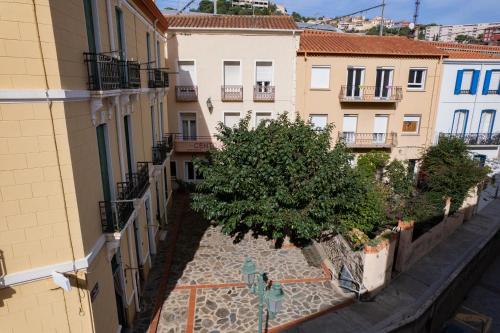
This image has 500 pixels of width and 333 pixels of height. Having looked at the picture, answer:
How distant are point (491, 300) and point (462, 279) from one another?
2198 millimetres

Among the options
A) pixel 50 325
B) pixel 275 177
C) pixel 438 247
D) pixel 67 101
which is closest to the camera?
pixel 67 101

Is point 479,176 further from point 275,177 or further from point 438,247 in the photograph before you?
point 275,177

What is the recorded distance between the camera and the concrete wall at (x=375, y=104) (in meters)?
21.2

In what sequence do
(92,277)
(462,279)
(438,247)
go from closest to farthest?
1. (92,277)
2. (462,279)
3. (438,247)

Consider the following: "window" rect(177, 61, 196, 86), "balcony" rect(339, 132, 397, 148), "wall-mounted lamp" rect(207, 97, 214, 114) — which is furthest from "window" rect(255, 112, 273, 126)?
"balcony" rect(339, 132, 397, 148)

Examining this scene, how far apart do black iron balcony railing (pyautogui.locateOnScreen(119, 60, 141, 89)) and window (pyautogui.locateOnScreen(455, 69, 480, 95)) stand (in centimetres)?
2234

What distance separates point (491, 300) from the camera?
48.5 feet

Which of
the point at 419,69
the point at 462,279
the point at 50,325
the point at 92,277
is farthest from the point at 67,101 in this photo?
the point at 419,69

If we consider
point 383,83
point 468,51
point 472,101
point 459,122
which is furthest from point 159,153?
point 468,51

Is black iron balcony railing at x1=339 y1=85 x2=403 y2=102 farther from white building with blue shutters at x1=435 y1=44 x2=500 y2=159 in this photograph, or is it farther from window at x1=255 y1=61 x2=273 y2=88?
window at x1=255 y1=61 x2=273 y2=88

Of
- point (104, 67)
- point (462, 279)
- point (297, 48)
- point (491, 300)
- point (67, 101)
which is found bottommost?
point (491, 300)

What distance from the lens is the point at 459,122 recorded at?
949 inches

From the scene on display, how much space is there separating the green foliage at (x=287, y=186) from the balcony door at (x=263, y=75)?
804 centimetres

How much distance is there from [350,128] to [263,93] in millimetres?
6690
